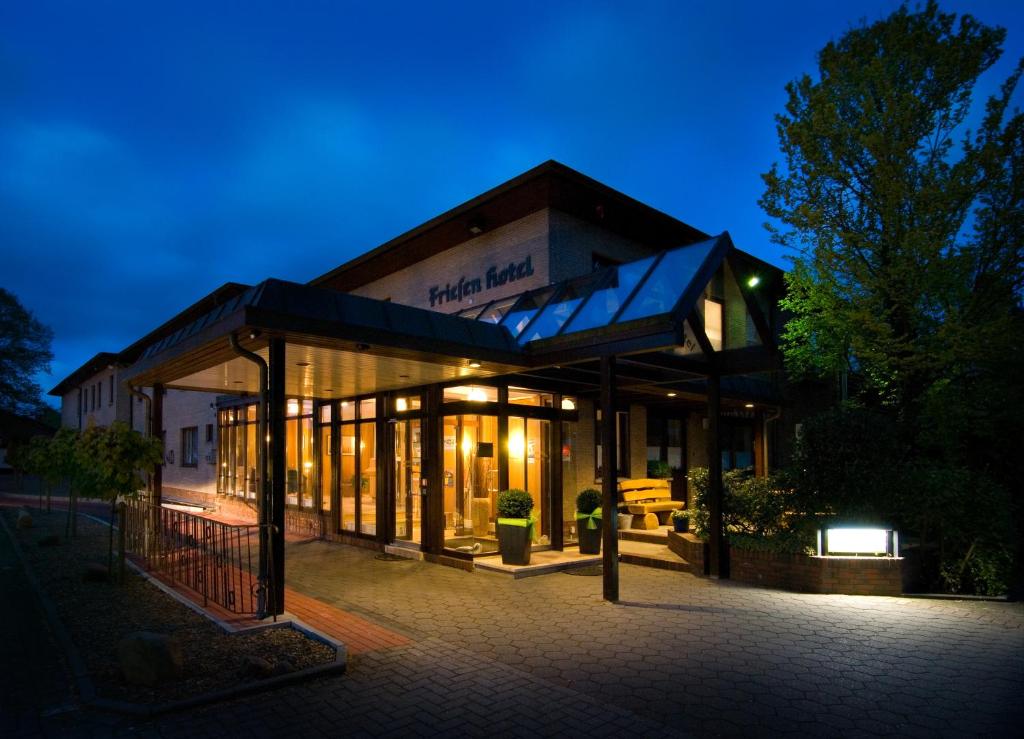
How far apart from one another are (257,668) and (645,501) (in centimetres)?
1020

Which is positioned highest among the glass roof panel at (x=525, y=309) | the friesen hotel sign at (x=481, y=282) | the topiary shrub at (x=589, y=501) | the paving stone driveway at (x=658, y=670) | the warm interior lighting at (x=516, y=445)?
the friesen hotel sign at (x=481, y=282)

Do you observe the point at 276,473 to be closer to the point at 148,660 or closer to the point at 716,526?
the point at 148,660

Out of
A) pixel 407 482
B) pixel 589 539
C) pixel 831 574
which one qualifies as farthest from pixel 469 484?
pixel 831 574

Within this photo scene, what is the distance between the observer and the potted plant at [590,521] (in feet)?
36.1

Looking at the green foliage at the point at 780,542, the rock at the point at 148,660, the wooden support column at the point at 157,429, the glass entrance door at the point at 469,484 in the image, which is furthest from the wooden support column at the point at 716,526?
the wooden support column at the point at 157,429

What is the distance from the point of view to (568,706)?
4898mm

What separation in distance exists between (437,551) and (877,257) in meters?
9.54

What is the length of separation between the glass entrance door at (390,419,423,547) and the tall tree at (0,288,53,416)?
163 feet

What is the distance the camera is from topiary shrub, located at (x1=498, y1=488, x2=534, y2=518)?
33.9ft

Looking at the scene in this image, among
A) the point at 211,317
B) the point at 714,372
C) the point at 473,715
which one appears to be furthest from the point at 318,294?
the point at 714,372

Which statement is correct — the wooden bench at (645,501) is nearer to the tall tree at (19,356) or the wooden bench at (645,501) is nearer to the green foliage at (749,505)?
the green foliage at (749,505)

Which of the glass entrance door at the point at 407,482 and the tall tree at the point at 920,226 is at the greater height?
the tall tree at the point at 920,226

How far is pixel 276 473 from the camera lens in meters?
7.02

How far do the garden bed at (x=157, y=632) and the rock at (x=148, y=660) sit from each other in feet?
0.22
